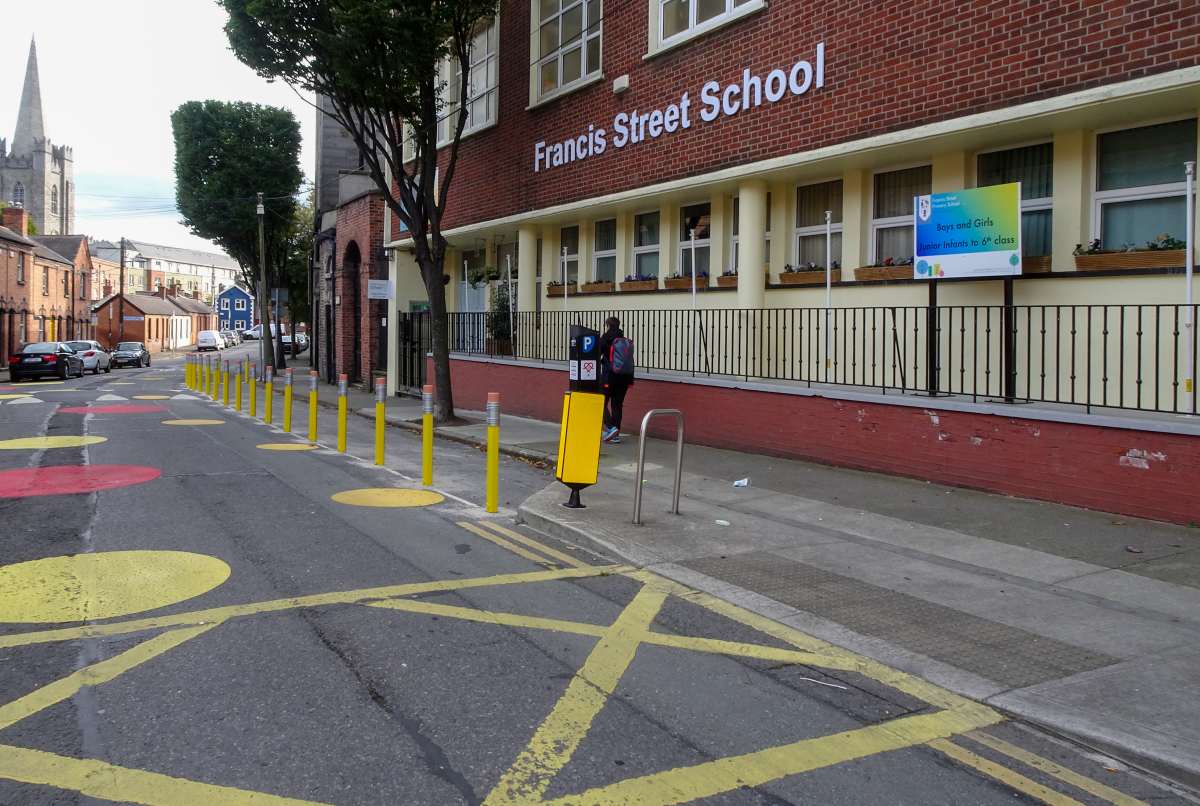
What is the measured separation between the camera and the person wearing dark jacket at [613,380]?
13.5 metres

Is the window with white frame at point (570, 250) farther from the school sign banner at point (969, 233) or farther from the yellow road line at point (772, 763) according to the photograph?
the yellow road line at point (772, 763)

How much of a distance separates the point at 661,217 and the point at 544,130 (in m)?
3.48

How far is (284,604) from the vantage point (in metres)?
5.61

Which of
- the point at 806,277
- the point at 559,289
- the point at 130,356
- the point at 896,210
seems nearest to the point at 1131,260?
the point at 896,210

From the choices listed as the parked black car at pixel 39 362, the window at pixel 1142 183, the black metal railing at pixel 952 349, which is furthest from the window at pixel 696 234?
the parked black car at pixel 39 362

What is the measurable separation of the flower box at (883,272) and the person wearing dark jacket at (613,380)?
11.8ft

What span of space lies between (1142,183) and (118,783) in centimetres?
1032

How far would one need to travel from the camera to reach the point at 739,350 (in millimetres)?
12734

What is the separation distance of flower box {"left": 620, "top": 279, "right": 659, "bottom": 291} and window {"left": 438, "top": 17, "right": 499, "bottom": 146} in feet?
18.7

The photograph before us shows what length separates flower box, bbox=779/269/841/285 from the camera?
12.5 m

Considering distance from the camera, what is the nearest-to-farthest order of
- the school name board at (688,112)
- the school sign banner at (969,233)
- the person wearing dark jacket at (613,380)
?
the school sign banner at (969,233) → the school name board at (688,112) → the person wearing dark jacket at (613,380)

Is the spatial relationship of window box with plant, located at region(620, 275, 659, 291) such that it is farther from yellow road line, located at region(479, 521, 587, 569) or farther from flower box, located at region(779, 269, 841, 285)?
yellow road line, located at region(479, 521, 587, 569)

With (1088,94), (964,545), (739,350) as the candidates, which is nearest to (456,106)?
(739,350)

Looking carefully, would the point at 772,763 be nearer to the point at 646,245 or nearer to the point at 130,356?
the point at 646,245
